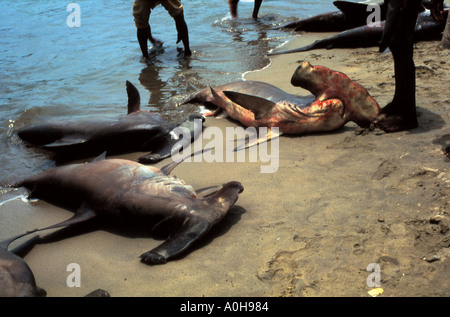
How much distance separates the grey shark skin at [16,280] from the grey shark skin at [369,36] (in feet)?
22.7

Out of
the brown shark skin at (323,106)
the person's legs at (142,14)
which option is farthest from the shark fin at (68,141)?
the person's legs at (142,14)

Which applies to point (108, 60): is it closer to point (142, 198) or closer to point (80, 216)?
point (80, 216)

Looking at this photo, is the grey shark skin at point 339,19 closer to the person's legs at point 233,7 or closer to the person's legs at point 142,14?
the person's legs at point 233,7

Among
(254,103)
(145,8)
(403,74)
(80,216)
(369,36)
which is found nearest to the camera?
(80,216)

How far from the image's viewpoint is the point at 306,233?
3.29 metres

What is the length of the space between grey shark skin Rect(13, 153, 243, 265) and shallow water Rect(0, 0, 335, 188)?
943mm

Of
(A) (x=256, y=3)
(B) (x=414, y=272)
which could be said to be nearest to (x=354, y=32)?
(A) (x=256, y=3)

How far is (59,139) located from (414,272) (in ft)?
13.7

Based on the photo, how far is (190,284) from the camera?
115 inches

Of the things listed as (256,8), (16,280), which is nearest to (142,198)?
(16,280)

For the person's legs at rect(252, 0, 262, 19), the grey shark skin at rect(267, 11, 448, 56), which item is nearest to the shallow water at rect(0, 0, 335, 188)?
the person's legs at rect(252, 0, 262, 19)

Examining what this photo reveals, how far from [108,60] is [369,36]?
515cm
